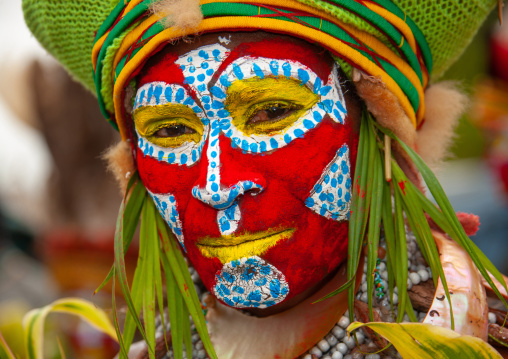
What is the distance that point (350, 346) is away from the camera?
179 cm

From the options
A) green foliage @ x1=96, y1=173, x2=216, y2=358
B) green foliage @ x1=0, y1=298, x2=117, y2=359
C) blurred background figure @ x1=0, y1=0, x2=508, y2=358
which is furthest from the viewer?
blurred background figure @ x1=0, y1=0, x2=508, y2=358

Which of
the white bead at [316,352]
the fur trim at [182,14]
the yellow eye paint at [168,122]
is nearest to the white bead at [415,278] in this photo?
the white bead at [316,352]

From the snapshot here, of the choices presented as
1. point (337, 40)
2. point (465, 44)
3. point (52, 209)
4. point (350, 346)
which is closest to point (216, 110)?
point (337, 40)

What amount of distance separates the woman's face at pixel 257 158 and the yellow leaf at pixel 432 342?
0.33 meters

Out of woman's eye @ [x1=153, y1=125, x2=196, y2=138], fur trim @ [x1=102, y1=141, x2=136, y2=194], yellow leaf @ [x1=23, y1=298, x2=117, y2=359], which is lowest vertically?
yellow leaf @ [x1=23, y1=298, x2=117, y2=359]

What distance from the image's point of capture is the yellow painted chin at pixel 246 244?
168 cm

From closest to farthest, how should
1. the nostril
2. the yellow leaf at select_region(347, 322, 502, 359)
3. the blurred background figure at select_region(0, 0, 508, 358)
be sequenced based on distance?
the yellow leaf at select_region(347, 322, 502, 359) → the nostril → the blurred background figure at select_region(0, 0, 508, 358)

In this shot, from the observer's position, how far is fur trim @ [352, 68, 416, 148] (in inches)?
69.7

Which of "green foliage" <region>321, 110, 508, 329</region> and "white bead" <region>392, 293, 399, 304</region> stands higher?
"green foliage" <region>321, 110, 508, 329</region>

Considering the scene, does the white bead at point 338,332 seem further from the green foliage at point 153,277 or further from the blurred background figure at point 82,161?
the blurred background figure at point 82,161

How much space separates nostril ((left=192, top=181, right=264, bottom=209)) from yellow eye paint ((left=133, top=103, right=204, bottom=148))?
0.19 meters

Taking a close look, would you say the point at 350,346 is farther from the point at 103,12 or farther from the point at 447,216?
the point at 103,12

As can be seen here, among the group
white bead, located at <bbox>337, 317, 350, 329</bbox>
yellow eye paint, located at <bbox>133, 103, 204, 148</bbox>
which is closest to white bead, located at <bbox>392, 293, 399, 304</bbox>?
white bead, located at <bbox>337, 317, 350, 329</bbox>

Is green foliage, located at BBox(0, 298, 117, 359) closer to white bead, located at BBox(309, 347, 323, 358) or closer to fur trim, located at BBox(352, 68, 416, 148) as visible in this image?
white bead, located at BBox(309, 347, 323, 358)
